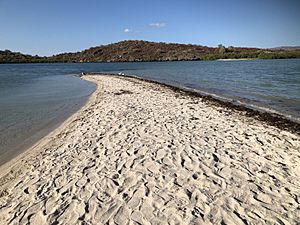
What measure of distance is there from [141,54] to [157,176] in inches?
6960

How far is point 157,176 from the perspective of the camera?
5.61 m

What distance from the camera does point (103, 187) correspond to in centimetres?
518

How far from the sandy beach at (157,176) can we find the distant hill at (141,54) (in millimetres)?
146330

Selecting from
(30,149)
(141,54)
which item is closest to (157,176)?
(30,149)

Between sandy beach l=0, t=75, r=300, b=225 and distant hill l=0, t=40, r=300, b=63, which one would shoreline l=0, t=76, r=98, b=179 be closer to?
sandy beach l=0, t=75, r=300, b=225

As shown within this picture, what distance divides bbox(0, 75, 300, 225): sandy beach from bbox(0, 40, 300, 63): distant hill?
14633cm

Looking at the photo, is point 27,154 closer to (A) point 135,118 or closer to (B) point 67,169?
(B) point 67,169

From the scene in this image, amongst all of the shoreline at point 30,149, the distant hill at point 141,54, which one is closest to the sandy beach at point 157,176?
the shoreline at point 30,149

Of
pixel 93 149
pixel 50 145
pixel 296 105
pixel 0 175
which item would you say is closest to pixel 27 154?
pixel 50 145

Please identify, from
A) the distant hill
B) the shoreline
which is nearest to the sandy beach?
the shoreline

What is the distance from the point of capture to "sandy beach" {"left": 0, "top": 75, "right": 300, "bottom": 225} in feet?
14.1

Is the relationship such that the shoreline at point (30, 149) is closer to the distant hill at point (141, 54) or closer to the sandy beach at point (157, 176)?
the sandy beach at point (157, 176)

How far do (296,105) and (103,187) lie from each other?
1382 centimetres

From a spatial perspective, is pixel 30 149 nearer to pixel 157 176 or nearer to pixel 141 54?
pixel 157 176
